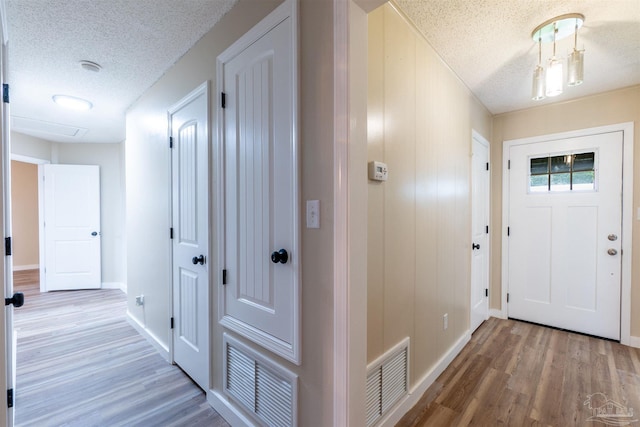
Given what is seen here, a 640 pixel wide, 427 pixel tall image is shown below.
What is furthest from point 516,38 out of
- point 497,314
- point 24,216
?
point 24,216

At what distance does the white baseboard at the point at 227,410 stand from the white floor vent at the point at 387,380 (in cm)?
68

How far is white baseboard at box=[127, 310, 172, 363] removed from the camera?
246 cm

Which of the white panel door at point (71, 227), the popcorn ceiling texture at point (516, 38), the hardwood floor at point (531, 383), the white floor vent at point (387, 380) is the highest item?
the popcorn ceiling texture at point (516, 38)

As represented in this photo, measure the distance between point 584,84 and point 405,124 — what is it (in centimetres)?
223

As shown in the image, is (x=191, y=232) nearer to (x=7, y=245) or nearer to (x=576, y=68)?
(x=7, y=245)

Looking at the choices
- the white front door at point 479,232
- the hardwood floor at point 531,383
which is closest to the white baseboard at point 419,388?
the hardwood floor at point 531,383

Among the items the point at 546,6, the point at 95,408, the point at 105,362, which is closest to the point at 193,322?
the point at 95,408

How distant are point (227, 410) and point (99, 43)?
8.79 feet

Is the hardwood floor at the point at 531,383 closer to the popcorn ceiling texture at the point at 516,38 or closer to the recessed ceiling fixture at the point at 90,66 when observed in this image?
the popcorn ceiling texture at the point at 516,38

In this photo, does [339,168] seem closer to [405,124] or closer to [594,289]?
[405,124]

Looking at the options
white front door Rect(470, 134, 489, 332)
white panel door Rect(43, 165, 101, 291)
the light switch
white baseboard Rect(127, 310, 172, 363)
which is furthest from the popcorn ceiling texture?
white panel door Rect(43, 165, 101, 291)

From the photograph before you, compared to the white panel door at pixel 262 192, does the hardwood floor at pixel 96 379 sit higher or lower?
lower

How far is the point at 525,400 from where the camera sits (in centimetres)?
189

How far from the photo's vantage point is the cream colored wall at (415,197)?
1.51 metres
